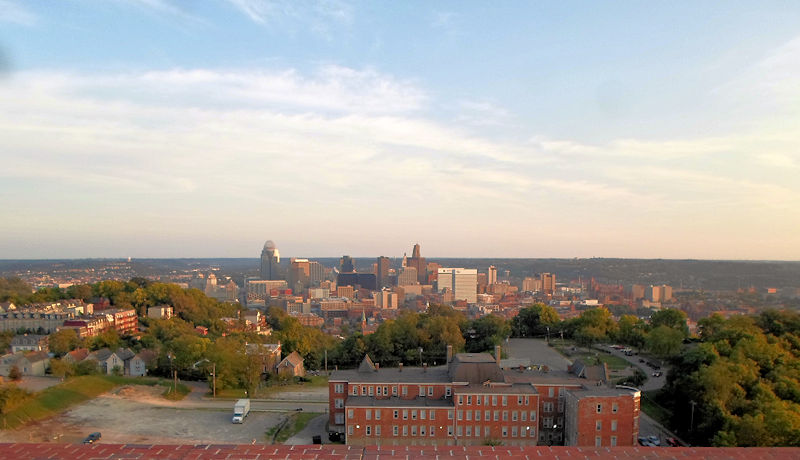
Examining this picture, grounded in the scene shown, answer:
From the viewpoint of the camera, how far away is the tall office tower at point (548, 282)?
156062 mm

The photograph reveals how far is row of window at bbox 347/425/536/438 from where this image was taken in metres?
30.0

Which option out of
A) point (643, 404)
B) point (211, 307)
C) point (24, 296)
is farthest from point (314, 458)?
point (24, 296)

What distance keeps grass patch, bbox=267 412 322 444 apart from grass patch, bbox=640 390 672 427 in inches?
946

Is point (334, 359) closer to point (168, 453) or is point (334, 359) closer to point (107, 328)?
point (107, 328)

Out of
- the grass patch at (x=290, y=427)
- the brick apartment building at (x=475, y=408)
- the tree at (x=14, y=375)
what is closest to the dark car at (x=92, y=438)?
the grass patch at (x=290, y=427)

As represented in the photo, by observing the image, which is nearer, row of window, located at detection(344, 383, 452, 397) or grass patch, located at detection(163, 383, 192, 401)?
row of window, located at detection(344, 383, 452, 397)

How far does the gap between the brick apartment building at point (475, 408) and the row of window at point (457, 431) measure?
0.05 metres

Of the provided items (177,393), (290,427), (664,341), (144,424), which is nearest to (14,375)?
(177,393)

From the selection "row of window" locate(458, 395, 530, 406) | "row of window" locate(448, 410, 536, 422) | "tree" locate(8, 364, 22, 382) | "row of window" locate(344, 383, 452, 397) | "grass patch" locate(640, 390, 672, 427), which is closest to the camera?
Answer: "row of window" locate(448, 410, 536, 422)

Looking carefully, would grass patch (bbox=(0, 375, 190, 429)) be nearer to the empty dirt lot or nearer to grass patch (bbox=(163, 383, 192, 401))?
grass patch (bbox=(163, 383, 192, 401))

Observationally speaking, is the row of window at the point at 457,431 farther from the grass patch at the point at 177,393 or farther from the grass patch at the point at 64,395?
the grass patch at the point at 64,395

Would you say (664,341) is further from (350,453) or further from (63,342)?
A: (63,342)

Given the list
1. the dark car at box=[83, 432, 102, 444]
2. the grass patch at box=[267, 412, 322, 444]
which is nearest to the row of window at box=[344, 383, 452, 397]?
the grass patch at box=[267, 412, 322, 444]

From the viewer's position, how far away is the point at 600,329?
197 feet
